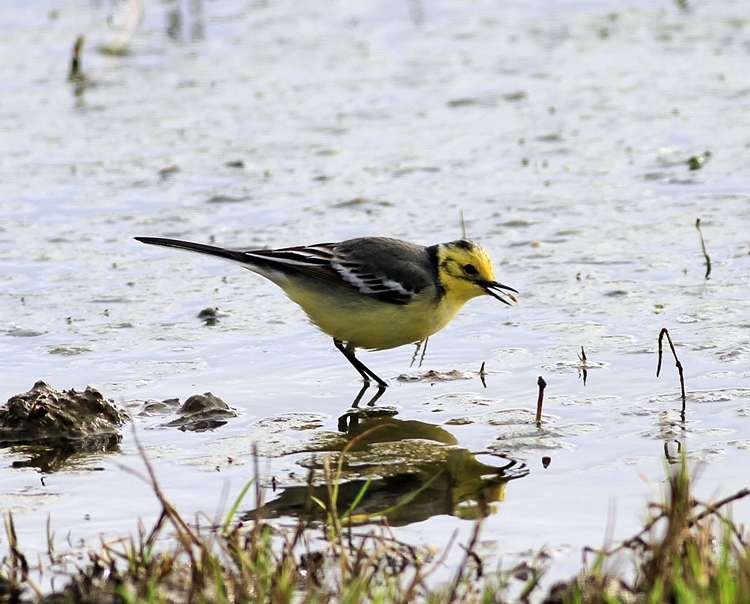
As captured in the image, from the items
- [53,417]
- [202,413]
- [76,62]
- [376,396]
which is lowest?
[376,396]

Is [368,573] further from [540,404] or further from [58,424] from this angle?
[58,424]

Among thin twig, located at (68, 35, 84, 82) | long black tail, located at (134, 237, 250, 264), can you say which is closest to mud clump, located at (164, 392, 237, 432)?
long black tail, located at (134, 237, 250, 264)

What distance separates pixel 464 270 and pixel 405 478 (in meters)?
2.29

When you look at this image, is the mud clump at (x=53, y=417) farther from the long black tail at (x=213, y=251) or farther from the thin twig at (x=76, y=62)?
the thin twig at (x=76, y=62)

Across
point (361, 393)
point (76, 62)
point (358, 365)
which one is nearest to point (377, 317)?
point (358, 365)

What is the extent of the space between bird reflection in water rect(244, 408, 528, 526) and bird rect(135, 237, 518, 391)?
0.97 metres

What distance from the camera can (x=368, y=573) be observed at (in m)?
4.76

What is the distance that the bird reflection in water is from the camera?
561 cm

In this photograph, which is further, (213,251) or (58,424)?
(213,251)

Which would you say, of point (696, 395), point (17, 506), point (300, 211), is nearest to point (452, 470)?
point (696, 395)

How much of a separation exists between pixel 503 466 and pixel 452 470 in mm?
269

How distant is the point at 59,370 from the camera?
790 cm

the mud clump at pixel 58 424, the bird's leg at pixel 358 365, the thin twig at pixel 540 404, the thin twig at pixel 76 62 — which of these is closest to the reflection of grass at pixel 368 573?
the thin twig at pixel 540 404

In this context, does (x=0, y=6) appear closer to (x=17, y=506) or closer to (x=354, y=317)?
(x=354, y=317)
